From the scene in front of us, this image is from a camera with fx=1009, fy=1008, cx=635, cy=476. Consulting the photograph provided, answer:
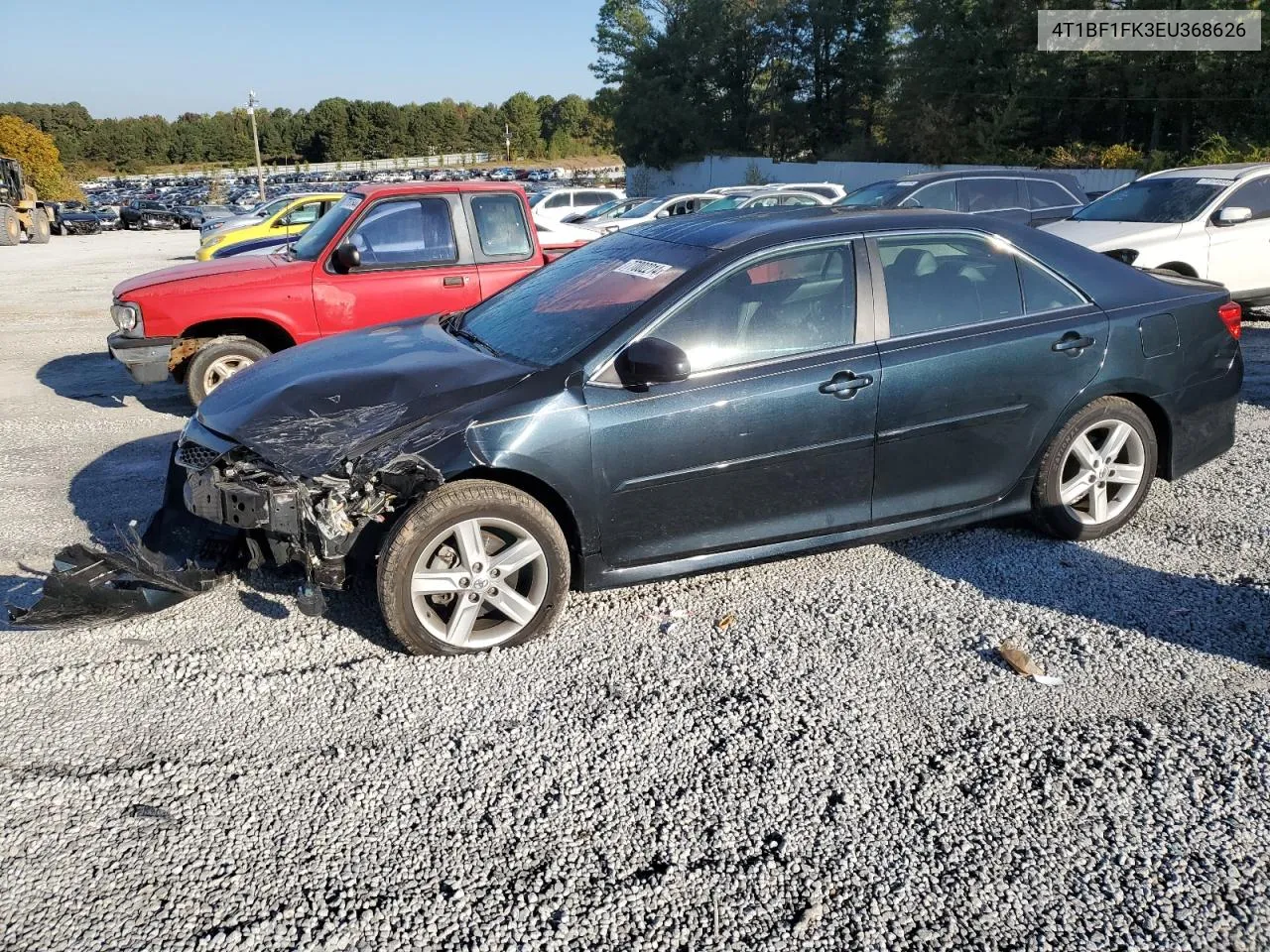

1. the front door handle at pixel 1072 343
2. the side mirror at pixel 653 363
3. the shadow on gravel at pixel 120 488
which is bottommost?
the shadow on gravel at pixel 120 488

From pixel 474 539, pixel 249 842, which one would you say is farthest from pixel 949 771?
pixel 249 842

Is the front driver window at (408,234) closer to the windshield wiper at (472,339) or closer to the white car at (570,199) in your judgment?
the windshield wiper at (472,339)

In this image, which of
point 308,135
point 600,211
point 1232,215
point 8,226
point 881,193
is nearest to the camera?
point 1232,215

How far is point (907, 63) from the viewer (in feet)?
145

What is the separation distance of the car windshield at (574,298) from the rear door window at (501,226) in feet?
9.54

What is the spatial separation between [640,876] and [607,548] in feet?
5.12

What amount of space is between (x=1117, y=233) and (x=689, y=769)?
30.3ft

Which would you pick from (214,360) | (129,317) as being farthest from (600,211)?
(129,317)

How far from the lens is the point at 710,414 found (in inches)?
163

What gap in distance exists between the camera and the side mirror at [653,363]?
155 inches

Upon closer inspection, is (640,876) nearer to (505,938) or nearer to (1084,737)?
(505,938)

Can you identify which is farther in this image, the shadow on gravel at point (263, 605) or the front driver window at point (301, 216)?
the front driver window at point (301, 216)

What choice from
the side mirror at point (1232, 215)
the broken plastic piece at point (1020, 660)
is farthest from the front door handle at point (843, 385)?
the side mirror at point (1232, 215)

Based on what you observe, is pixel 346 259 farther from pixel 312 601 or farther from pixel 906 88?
pixel 906 88
